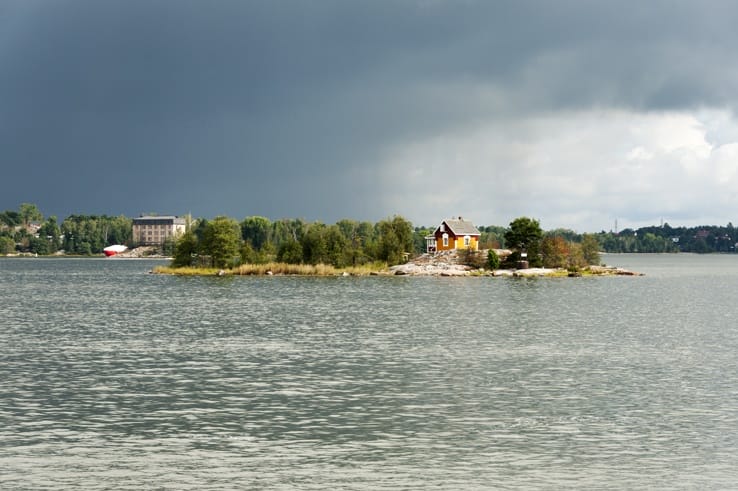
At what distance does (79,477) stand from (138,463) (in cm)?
212

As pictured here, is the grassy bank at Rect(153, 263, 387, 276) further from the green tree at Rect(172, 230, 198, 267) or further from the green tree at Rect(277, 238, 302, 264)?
the green tree at Rect(172, 230, 198, 267)

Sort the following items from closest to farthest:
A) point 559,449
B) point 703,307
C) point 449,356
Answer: point 559,449 → point 449,356 → point 703,307

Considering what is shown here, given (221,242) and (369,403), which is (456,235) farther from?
(369,403)

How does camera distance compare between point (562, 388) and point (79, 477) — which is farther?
point (562, 388)

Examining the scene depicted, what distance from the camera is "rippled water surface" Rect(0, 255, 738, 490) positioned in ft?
84.4

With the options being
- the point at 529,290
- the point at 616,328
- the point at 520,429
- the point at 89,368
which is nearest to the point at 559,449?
the point at 520,429

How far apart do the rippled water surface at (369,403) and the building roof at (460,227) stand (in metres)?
109

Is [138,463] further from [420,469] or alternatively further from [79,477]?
[420,469]

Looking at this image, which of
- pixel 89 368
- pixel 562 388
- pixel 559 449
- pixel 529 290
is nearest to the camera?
pixel 559 449

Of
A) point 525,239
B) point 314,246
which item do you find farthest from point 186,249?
point 525,239

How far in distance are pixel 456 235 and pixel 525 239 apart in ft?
58.8

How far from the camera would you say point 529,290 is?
433 ft

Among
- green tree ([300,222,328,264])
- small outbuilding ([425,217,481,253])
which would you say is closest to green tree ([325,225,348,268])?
green tree ([300,222,328,264])

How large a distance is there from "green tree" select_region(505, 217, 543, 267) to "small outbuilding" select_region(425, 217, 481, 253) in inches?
461
